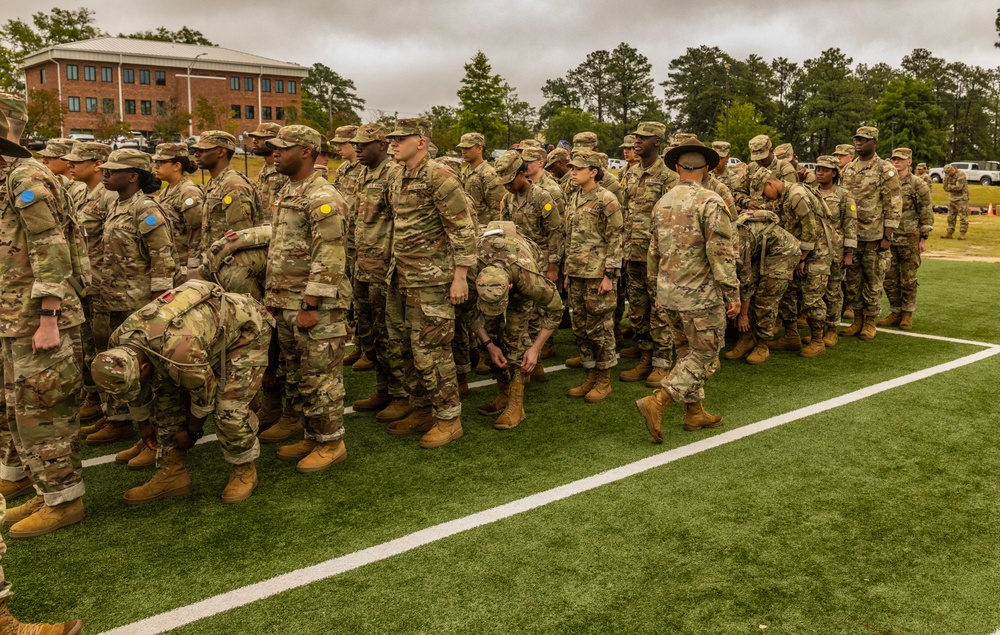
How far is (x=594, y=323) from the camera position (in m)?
6.91

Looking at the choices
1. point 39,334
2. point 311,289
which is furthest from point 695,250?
point 39,334

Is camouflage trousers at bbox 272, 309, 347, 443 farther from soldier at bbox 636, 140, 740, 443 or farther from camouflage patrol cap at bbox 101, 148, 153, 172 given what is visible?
soldier at bbox 636, 140, 740, 443

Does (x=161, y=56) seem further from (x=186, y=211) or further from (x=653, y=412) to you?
(x=653, y=412)

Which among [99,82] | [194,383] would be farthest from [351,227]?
[99,82]

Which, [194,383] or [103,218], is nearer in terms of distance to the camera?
[194,383]

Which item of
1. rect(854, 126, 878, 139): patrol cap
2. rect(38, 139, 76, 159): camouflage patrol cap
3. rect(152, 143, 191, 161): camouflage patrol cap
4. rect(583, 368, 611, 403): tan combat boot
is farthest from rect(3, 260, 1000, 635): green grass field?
rect(854, 126, 878, 139): patrol cap

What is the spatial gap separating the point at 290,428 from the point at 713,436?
3469 millimetres

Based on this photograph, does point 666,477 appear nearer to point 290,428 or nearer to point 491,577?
point 491,577

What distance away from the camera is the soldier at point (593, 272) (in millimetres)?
6867

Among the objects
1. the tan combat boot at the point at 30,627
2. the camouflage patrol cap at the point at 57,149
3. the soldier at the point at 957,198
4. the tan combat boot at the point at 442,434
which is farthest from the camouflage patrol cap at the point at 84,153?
the soldier at the point at 957,198

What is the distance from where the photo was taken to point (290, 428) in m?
6.18

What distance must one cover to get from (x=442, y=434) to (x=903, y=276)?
7324 mm

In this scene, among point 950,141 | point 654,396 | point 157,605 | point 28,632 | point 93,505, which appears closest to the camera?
point 28,632

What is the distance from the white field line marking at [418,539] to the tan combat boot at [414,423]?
1604mm
